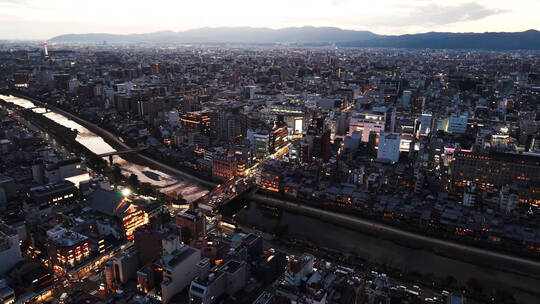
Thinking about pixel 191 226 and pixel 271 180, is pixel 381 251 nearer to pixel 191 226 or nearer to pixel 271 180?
pixel 271 180

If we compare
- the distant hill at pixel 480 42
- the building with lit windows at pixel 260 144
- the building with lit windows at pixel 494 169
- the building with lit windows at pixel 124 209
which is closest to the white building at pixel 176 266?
the building with lit windows at pixel 124 209

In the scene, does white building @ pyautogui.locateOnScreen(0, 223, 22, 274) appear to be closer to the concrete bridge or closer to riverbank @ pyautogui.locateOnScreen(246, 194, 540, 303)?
riverbank @ pyautogui.locateOnScreen(246, 194, 540, 303)

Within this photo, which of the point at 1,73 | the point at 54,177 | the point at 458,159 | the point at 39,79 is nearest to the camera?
the point at 54,177

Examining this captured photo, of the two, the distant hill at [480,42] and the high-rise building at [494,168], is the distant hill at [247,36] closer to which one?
the distant hill at [480,42]

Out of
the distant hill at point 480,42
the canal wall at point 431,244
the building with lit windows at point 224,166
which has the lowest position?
the canal wall at point 431,244

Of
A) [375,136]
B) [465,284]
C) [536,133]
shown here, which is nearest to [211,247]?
[465,284]

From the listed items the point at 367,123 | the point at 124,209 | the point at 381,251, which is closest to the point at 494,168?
the point at 381,251

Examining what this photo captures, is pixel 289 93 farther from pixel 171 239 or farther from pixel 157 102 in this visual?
pixel 171 239
